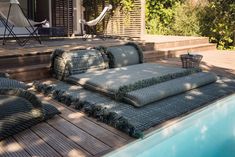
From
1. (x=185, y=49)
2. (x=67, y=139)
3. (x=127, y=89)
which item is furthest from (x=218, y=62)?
(x=67, y=139)

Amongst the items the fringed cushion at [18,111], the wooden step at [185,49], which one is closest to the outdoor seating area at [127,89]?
the fringed cushion at [18,111]

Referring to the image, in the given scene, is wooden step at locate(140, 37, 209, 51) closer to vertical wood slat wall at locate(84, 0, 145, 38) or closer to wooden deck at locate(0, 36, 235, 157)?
vertical wood slat wall at locate(84, 0, 145, 38)

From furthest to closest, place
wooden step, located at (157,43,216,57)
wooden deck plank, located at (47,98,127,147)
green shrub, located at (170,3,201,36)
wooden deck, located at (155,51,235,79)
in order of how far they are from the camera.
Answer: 1. green shrub, located at (170,3,201,36)
2. wooden step, located at (157,43,216,57)
3. wooden deck, located at (155,51,235,79)
4. wooden deck plank, located at (47,98,127,147)

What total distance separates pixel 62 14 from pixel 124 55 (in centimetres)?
358

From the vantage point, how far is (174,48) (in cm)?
799

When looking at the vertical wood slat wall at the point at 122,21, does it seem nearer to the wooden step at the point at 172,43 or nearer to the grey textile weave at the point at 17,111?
the wooden step at the point at 172,43

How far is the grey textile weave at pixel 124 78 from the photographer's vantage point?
4086 mm

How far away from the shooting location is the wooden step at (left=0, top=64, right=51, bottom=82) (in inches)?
188

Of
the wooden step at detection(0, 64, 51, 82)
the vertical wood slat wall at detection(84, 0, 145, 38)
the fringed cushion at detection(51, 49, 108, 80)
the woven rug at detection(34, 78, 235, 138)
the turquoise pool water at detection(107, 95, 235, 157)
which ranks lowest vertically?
the turquoise pool water at detection(107, 95, 235, 157)

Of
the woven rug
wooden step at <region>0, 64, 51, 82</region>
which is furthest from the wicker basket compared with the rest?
wooden step at <region>0, 64, 51, 82</region>

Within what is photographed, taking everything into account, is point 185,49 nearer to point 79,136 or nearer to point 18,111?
point 79,136

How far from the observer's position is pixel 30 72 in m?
4.97

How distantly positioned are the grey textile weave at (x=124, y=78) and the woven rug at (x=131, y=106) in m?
0.11

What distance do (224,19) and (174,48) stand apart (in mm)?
2361
